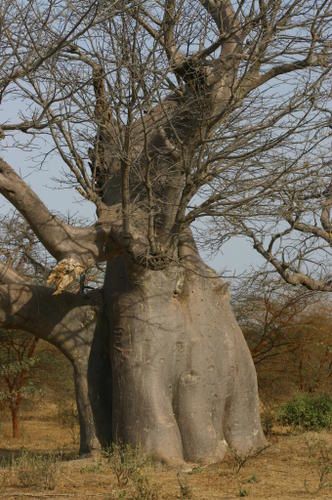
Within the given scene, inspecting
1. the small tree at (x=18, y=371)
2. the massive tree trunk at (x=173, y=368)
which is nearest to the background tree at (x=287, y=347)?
the small tree at (x=18, y=371)

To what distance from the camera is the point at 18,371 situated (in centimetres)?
1358

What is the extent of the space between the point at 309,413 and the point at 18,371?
15.5 feet

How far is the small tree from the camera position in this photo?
1379 centimetres

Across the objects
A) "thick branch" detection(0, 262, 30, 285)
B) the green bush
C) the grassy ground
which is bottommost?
the grassy ground

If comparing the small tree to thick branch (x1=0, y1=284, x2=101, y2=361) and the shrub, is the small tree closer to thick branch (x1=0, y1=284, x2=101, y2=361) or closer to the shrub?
thick branch (x1=0, y1=284, x2=101, y2=361)

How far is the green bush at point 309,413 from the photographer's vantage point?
10.6m

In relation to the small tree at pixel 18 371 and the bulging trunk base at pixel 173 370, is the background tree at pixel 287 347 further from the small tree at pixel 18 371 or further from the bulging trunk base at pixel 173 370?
the bulging trunk base at pixel 173 370

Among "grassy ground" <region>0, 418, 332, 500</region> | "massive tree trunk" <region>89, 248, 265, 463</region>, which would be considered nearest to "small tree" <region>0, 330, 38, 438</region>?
"massive tree trunk" <region>89, 248, 265, 463</region>

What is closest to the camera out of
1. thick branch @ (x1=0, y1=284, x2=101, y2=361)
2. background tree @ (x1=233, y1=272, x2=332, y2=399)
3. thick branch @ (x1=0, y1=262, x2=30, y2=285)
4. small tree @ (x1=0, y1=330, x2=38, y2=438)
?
thick branch @ (x1=0, y1=284, x2=101, y2=361)

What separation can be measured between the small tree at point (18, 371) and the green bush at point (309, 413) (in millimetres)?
4319

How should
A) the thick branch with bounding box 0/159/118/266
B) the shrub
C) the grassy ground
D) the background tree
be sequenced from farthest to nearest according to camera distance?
the background tree, the thick branch with bounding box 0/159/118/266, the shrub, the grassy ground

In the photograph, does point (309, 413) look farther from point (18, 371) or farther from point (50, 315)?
point (18, 371)

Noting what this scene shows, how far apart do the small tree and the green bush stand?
4319mm

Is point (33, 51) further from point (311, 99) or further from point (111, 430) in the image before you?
point (111, 430)
